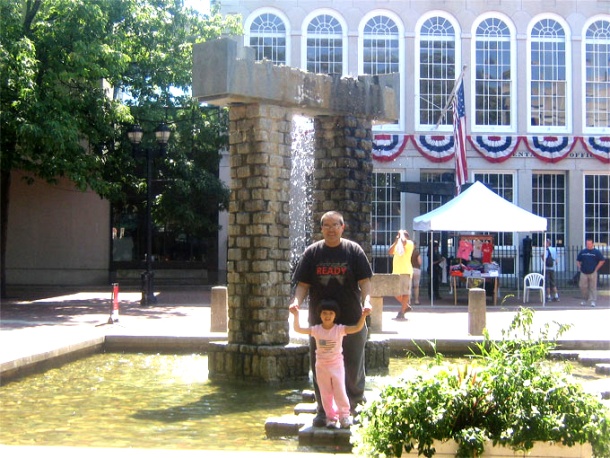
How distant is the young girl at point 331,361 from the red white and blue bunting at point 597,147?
90.3 ft

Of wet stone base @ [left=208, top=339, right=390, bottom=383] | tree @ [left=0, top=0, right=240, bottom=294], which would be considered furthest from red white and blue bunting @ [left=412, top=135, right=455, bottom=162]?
wet stone base @ [left=208, top=339, right=390, bottom=383]

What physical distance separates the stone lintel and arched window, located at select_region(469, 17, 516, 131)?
21009mm

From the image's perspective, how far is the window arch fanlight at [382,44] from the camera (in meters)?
32.8

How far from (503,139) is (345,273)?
2634cm

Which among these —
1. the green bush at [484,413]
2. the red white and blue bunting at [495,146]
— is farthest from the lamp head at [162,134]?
the green bush at [484,413]

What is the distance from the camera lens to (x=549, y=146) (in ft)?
107

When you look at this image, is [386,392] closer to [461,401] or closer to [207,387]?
[461,401]

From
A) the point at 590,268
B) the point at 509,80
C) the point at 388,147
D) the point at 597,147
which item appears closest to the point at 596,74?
the point at 597,147

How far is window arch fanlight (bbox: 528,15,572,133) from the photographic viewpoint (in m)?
33.2

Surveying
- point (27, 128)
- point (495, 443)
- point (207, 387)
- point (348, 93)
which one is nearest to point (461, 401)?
point (495, 443)

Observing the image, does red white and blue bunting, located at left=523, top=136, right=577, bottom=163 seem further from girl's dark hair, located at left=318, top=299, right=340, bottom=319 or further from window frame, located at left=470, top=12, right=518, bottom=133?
girl's dark hair, located at left=318, top=299, right=340, bottom=319

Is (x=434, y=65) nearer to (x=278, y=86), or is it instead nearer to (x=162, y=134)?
(x=162, y=134)

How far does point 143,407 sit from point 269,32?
978 inches

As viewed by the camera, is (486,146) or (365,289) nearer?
(365,289)
